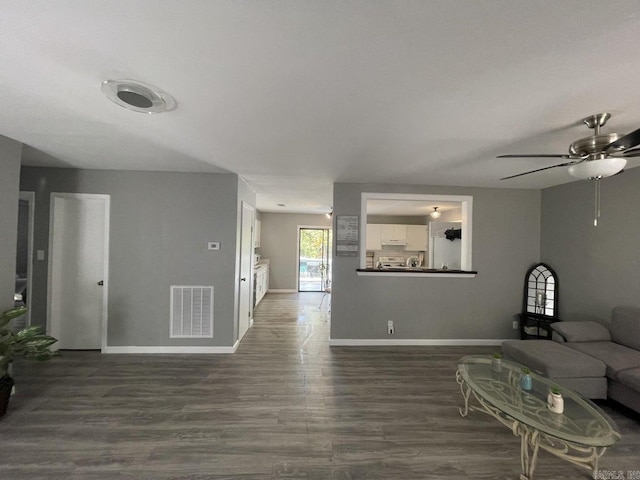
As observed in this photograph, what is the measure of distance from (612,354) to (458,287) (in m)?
1.65

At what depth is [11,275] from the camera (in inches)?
95.2

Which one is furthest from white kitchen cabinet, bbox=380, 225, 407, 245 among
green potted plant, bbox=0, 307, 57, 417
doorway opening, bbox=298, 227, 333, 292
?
green potted plant, bbox=0, 307, 57, 417

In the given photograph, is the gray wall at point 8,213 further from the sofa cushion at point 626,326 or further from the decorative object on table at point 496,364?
the sofa cushion at point 626,326

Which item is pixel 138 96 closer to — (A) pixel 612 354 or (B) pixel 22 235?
(A) pixel 612 354

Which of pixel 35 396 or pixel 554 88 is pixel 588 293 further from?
pixel 35 396

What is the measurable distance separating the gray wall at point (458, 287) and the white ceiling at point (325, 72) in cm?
168

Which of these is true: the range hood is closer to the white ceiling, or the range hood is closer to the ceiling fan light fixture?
the white ceiling

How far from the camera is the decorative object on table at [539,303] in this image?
3.62 metres

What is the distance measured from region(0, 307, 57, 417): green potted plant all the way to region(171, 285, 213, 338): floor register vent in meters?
1.29

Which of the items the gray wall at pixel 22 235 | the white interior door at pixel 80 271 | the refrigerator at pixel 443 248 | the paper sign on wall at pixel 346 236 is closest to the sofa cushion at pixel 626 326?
the refrigerator at pixel 443 248

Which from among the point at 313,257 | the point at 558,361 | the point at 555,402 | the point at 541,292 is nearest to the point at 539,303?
the point at 541,292

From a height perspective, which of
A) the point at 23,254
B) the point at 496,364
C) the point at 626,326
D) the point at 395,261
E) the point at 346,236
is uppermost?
the point at 346,236

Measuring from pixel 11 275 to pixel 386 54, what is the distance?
359 centimetres

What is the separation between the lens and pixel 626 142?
148cm
